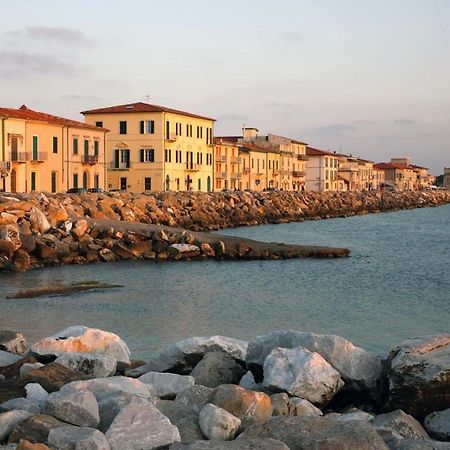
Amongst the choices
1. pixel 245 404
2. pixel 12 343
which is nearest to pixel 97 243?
pixel 12 343

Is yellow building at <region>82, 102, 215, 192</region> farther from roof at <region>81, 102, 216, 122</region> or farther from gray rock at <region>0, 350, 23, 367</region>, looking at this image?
gray rock at <region>0, 350, 23, 367</region>

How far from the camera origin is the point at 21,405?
272 inches

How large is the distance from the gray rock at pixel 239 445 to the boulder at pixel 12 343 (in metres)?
5.29

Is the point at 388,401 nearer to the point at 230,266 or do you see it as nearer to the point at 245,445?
the point at 245,445

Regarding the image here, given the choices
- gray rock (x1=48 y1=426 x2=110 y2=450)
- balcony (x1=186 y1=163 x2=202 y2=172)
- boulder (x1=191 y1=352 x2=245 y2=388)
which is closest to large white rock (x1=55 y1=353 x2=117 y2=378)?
boulder (x1=191 y1=352 x2=245 y2=388)

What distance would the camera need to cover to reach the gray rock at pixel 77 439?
5738mm

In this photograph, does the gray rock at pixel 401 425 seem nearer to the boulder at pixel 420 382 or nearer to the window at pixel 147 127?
the boulder at pixel 420 382

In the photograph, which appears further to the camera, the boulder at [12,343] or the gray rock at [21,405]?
the boulder at [12,343]

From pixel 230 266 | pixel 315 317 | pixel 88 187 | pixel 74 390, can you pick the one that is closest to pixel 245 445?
pixel 74 390

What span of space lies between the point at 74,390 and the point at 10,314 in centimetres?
1006

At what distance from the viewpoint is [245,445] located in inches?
225

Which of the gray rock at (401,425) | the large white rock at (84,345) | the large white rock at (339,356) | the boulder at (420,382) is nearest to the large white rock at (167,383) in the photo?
the large white rock at (339,356)

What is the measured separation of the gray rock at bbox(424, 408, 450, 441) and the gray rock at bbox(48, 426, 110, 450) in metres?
3.08

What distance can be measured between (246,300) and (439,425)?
1241 cm
